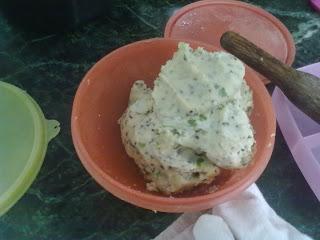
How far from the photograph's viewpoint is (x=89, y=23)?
818mm

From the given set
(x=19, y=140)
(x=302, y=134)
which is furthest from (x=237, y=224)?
(x=19, y=140)

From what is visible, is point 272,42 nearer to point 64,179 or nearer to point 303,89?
point 303,89

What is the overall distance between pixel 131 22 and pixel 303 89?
33 cm

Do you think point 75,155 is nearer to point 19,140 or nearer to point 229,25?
point 19,140

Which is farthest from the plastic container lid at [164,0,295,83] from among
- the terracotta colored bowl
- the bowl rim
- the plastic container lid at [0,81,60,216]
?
the plastic container lid at [0,81,60,216]

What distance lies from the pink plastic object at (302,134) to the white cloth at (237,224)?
0.25ft

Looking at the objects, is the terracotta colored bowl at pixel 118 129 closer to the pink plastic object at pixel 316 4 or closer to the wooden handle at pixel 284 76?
the wooden handle at pixel 284 76

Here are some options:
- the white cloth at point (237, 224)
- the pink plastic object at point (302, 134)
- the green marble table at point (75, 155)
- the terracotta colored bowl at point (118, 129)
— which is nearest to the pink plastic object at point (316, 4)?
the green marble table at point (75, 155)

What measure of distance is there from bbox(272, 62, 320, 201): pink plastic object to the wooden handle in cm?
3

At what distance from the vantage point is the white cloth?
1.83 feet

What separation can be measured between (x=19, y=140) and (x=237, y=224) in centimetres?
32

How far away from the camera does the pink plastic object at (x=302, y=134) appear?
62 cm

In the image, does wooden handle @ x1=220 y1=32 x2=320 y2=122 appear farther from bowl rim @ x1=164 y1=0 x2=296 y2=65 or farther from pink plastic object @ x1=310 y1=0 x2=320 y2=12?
pink plastic object @ x1=310 y1=0 x2=320 y2=12

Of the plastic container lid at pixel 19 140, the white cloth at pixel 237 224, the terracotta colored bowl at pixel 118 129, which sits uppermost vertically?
the terracotta colored bowl at pixel 118 129
